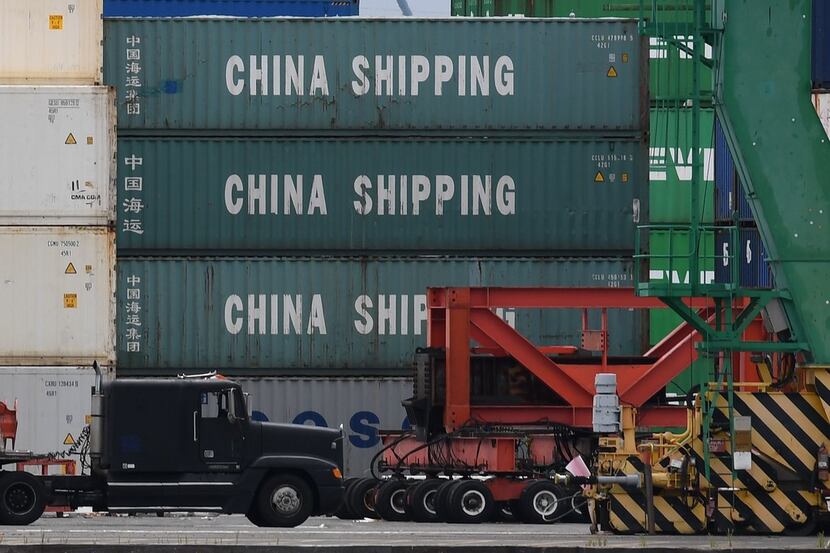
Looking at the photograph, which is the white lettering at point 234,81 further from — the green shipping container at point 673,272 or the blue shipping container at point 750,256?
the blue shipping container at point 750,256

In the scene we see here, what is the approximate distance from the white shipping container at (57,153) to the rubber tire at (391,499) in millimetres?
7126

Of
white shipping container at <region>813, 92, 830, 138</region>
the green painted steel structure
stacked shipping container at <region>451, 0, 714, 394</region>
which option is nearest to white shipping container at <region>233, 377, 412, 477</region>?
stacked shipping container at <region>451, 0, 714, 394</region>

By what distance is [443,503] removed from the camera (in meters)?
20.9

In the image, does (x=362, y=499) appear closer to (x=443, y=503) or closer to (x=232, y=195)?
(x=443, y=503)

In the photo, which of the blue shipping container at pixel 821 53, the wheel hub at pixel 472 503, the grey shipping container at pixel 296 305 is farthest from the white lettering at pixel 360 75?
the wheel hub at pixel 472 503

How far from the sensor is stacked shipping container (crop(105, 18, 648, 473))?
26.6 m

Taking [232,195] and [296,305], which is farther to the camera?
[232,195]

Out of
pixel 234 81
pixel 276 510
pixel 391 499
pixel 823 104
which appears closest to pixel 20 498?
pixel 276 510

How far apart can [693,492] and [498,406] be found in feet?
Answer: 18.4

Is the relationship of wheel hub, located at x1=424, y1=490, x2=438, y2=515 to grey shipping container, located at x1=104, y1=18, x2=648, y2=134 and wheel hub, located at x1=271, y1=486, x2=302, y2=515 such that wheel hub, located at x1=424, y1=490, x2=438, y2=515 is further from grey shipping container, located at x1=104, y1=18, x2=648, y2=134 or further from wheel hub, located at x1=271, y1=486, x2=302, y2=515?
grey shipping container, located at x1=104, y1=18, x2=648, y2=134

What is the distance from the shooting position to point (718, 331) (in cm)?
1755

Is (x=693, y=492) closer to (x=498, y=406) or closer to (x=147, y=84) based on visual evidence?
(x=498, y=406)

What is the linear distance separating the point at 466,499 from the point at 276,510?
2.29m

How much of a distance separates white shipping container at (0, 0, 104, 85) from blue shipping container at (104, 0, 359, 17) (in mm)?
5122
